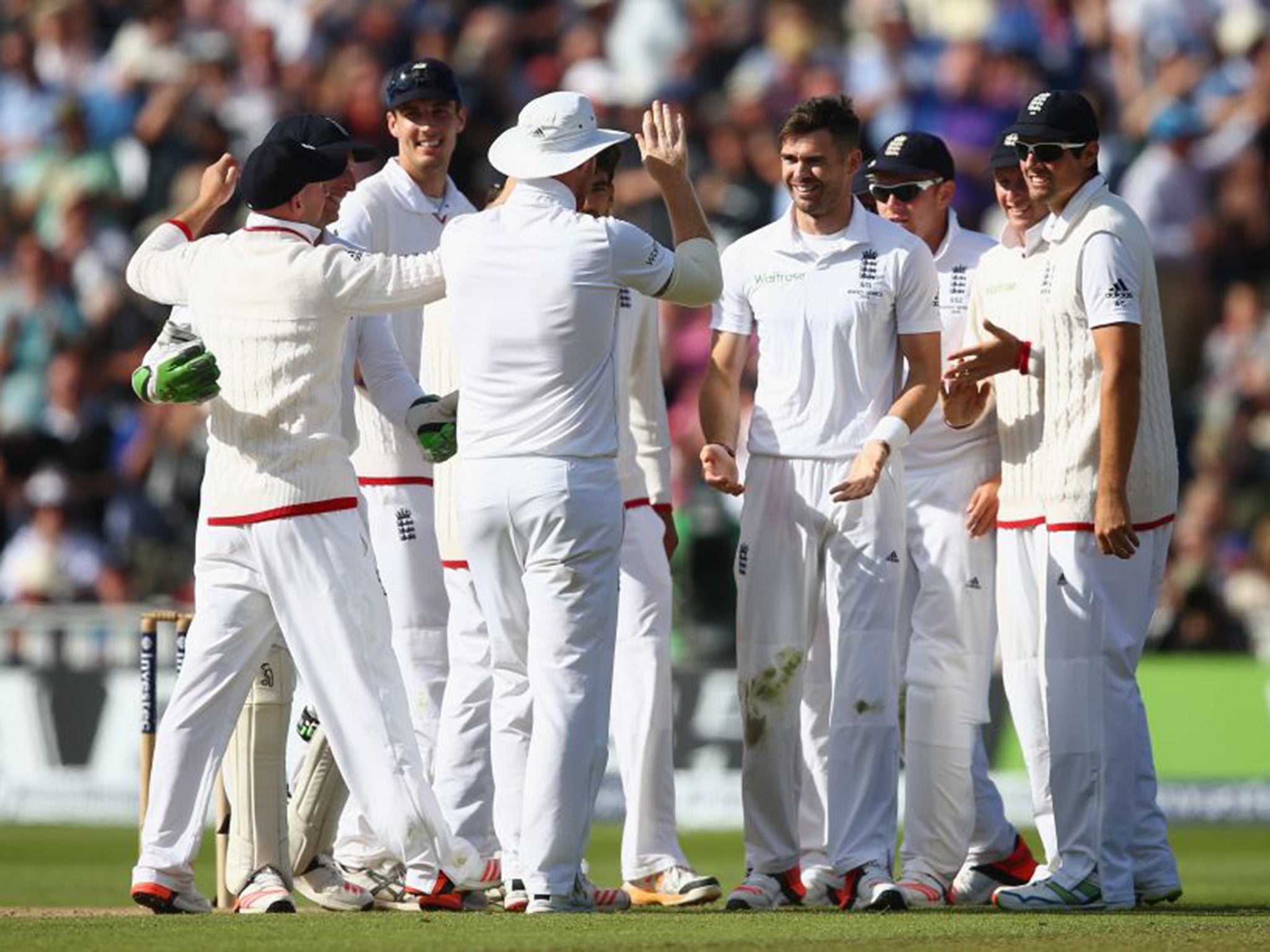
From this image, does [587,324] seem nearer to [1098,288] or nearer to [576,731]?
[576,731]

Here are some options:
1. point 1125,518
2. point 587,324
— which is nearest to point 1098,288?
point 1125,518

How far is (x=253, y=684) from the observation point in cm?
802

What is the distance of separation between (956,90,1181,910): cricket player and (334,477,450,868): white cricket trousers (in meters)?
2.11

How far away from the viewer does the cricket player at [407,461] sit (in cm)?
852

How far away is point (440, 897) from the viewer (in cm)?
763

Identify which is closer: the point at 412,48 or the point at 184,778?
the point at 184,778

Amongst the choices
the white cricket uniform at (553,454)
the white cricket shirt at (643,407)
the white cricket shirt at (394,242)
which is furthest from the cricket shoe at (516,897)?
the white cricket shirt at (394,242)

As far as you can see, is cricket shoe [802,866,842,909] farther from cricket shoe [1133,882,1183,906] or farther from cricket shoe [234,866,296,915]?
cricket shoe [234,866,296,915]

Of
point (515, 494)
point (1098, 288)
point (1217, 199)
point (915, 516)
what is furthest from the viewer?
point (1217, 199)

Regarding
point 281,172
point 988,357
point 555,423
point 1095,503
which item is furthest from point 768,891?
point 281,172

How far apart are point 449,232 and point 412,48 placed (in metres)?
11.1

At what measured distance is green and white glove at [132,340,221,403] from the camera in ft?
24.1

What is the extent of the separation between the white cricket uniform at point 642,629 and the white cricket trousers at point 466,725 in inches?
20.3

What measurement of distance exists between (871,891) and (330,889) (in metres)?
1.95
